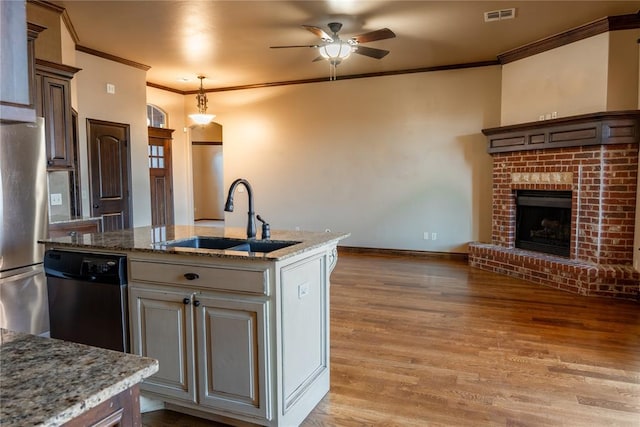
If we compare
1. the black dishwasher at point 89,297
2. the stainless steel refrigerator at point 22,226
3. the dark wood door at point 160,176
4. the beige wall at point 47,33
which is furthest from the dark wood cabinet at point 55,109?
the dark wood door at point 160,176

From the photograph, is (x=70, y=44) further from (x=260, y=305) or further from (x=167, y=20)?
(x=260, y=305)

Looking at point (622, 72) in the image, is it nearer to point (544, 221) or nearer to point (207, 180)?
point (544, 221)

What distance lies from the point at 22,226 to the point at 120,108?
3.69 meters

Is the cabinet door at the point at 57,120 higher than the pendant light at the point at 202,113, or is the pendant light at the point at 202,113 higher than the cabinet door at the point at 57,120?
the pendant light at the point at 202,113

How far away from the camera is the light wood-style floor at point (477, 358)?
2.37 m

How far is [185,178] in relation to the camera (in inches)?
325

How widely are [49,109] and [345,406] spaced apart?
3682 millimetres

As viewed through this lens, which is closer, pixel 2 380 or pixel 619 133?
pixel 2 380

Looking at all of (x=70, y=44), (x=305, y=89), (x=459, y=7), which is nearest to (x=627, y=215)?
(x=459, y=7)

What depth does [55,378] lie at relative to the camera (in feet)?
2.79

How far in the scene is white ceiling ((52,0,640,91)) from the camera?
4.35 metres

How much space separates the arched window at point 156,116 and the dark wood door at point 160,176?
29 centimetres

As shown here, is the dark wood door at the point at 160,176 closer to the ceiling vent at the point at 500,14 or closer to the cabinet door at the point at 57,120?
the cabinet door at the point at 57,120

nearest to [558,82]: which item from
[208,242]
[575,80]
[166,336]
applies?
[575,80]
